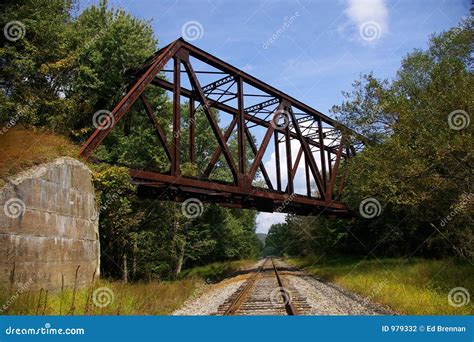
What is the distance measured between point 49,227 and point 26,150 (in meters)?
2.16

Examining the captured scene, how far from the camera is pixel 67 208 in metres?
9.62

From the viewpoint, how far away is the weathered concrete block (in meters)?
8.08

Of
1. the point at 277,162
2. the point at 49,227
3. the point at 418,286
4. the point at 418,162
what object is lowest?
the point at 418,286

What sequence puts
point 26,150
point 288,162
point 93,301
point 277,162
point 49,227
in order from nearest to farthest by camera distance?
1. point 49,227
2. point 93,301
3. point 26,150
4. point 288,162
5. point 277,162

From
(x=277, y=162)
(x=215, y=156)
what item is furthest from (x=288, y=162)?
(x=215, y=156)

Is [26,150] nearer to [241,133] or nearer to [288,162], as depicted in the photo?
[241,133]

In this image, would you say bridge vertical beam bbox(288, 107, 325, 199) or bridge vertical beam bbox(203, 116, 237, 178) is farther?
bridge vertical beam bbox(288, 107, 325, 199)

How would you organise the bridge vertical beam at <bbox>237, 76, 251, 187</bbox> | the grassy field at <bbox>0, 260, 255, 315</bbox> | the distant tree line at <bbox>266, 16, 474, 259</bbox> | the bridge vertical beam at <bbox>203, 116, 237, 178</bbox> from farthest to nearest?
1. the bridge vertical beam at <bbox>237, 76, 251, 187</bbox>
2. the bridge vertical beam at <bbox>203, 116, 237, 178</bbox>
3. the distant tree line at <bbox>266, 16, 474, 259</bbox>
4. the grassy field at <bbox>0, 260, 255, 315</bbox>

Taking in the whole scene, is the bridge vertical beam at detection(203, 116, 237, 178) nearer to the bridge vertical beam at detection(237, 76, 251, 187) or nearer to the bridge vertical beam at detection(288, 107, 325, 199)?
the bridge vertical beam at detection(237, 76, 251, 187)

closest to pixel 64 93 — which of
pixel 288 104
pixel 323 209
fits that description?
pixel 288 104

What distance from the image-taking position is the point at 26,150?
31.6 ft

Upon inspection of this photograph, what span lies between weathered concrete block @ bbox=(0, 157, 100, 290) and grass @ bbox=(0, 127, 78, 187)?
244 millimetres

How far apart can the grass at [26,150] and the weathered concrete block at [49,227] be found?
0.24 metres

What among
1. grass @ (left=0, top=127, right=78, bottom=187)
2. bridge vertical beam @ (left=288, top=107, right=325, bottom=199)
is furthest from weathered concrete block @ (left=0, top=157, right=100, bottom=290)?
bridge vertical beam @ (left=288, top=107, right=325, bottom=199)
